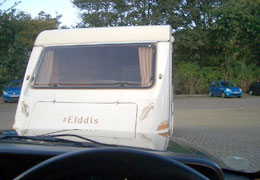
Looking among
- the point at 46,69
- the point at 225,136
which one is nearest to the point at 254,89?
the point at 225,136

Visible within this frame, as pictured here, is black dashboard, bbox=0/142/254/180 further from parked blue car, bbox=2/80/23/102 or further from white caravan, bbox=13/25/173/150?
parked blue car, bbox=2/80/23/102

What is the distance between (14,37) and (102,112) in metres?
23.0

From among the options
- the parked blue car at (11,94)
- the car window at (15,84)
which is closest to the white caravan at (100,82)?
the parked blue car at (11,94)

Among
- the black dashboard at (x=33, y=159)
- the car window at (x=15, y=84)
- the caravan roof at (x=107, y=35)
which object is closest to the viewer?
the black dashboard at (x=33, y=159)

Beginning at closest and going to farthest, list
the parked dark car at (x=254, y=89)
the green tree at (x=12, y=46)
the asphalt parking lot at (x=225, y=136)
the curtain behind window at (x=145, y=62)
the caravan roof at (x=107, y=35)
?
the curtain behind window at (x=145, y=62) < the caravan roof at (x=107, y=35) < the asphalt parking lot at (x=225, y=136) < the green tree at (x=12, y=46) < the parked dark car at (x=254, y=89)

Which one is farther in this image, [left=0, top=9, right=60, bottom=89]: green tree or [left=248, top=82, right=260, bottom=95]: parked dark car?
[left=248, top=82, right=260, bottom=95]: parked dark car

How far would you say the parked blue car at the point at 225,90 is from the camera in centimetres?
2458

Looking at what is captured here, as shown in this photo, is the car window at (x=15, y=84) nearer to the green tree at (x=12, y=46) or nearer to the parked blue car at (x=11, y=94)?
the parked blue car at (x=11, y=94)

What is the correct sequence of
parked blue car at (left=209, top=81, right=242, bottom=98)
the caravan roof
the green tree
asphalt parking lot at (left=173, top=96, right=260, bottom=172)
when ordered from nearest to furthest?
the caravan roof
asphalt parking lot at (left=173, top=96, right=260, bottom=172)
the green tree
parked blue car at (left=209, top=81, right=242, bottom=98)

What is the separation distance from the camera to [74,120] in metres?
4.38

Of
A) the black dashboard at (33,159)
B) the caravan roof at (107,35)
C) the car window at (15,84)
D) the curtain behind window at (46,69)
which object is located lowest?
the car window at (15,84)

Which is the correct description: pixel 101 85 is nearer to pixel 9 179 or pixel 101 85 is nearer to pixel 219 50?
pixel 9 179

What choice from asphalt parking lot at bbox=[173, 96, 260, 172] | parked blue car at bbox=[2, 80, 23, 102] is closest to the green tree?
parked blue car at bbox=[2, 80, 23, 102]

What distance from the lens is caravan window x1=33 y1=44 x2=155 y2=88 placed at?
16.0ft
